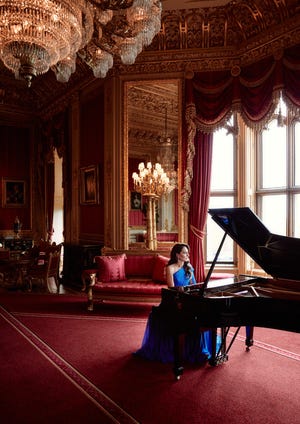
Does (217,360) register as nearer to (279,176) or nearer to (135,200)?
(279,176)

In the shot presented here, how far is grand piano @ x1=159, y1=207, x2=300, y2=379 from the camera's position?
9.40ft

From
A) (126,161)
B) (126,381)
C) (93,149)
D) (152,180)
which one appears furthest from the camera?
(93,149)

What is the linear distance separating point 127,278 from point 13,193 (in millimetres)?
5050

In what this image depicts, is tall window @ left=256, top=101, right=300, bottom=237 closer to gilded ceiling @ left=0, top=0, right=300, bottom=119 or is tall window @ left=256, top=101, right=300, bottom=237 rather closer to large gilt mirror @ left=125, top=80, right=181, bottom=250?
gilded ceiling @ left=0, top=0, right=300, bottom=119

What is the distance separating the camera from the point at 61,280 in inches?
308

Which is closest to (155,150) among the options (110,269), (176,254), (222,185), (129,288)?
(222,185)

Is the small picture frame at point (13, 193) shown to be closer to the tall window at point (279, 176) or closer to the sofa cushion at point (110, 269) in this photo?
the sofa cushion at point (110, 269)

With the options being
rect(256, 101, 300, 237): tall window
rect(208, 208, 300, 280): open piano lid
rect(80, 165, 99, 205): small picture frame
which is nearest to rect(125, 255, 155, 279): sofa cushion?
rect(80, 165, 99, 205): small picture frame

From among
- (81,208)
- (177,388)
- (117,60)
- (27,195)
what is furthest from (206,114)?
(27,195)

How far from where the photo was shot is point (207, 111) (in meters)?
5.67

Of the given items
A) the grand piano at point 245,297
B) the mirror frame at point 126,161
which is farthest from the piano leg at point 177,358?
the mirror frame at point 126,161

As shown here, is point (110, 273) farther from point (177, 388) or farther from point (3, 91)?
point (3, 91)

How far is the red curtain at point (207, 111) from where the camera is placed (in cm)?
524

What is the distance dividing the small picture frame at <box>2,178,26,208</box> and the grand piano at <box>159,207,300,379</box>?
7133 mm
